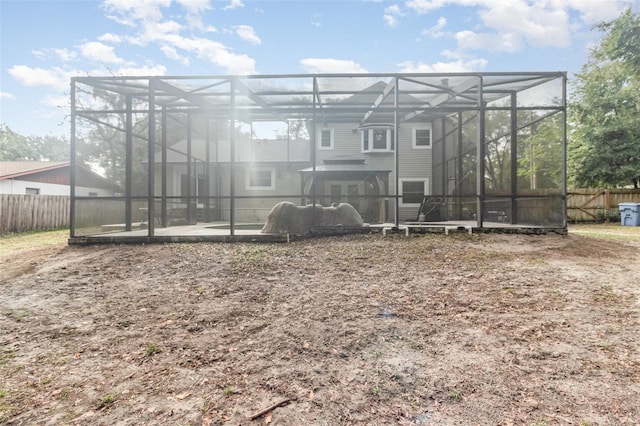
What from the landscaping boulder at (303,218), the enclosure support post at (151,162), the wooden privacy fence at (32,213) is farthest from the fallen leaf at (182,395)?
the wooden privacy fence at (32,213)

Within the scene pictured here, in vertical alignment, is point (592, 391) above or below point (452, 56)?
below

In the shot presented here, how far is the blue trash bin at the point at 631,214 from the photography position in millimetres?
12077

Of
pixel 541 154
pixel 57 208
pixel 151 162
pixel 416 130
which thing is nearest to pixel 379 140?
pixel 416 130

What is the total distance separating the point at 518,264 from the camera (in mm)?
5082

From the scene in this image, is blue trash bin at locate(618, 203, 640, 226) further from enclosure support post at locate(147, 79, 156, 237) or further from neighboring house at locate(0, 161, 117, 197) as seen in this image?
neighboring house at locate(0, 161, 117, 197)

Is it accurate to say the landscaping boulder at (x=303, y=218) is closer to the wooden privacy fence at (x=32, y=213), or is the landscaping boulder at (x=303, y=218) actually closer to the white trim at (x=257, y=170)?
the white trim at (x=257, y=170)

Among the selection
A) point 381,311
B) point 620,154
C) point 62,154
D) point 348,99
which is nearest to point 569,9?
point 620,154

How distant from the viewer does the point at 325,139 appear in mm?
15555

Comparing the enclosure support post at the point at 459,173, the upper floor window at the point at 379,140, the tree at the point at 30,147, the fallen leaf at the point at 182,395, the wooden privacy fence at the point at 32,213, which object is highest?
the tree at the point at 30,147

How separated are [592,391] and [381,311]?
1762 mm

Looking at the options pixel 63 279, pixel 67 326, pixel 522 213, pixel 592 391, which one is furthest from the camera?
pixel 522 213

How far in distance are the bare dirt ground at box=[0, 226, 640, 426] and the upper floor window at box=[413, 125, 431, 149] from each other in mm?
10413

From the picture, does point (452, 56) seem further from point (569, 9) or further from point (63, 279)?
point (63, 279)

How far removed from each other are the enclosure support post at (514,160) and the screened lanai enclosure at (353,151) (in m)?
0.03
